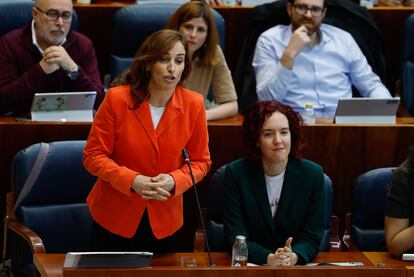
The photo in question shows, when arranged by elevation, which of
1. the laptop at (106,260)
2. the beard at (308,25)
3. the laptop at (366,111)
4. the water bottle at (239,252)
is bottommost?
the water bottle at (239,252)

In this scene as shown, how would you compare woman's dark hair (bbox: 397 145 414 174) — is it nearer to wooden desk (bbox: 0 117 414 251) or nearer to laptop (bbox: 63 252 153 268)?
wooden desk (bbox: 0 117 414 251)

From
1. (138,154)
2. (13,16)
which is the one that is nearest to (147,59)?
(138,154)

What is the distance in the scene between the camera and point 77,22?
13.7ft

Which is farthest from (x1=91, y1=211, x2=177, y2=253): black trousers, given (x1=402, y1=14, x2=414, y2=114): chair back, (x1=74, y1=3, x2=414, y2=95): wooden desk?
(x1=402, y1=14, x2=414, y2=114): chair back

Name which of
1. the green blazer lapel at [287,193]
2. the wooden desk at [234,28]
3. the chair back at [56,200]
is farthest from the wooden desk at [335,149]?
the wooden desk at [234,28]

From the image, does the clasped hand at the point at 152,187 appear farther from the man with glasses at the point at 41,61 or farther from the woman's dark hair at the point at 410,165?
the man with glasses at the point at 41,61

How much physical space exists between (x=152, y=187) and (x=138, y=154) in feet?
0.44

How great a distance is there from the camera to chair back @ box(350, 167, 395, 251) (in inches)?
125

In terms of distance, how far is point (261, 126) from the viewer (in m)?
2.99

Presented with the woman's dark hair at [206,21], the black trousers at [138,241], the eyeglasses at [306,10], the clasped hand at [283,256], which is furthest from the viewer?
the eyeglasses at [306,10]

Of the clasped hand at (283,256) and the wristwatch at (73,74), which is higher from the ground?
the wristwatch at (73,74)

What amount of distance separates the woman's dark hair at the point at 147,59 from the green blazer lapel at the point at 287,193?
51cm

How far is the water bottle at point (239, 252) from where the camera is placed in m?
2.61

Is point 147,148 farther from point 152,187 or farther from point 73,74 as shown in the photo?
point 73,74
